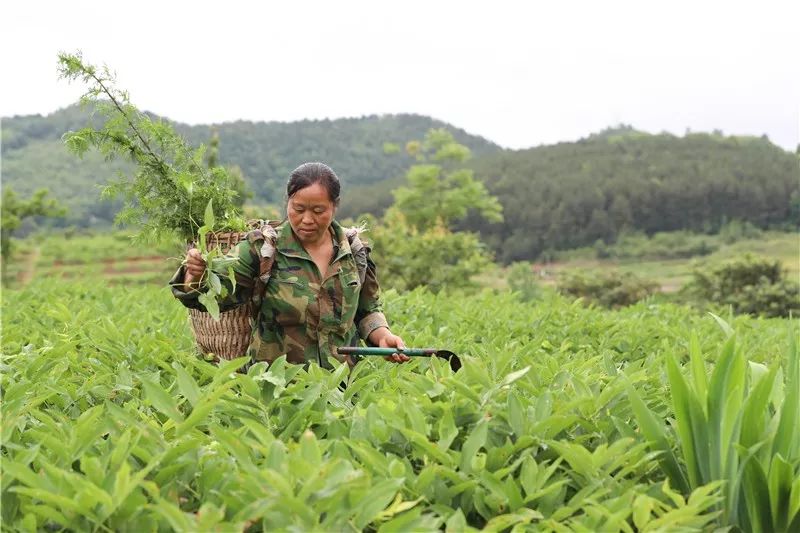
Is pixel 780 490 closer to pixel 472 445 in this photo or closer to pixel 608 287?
pixel 472 445

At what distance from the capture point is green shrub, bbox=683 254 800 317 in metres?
17.6

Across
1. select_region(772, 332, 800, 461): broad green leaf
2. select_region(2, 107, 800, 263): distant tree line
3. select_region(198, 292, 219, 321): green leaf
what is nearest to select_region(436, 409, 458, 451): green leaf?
select_region(772, 332, 800, 461): broad green leaf

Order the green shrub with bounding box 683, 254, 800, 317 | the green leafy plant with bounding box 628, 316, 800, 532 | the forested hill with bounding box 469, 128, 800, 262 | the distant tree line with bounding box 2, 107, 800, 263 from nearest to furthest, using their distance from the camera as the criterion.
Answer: the green leafy plant with bounding box 628, 316, 800, 532
the green shrub with bounding box 683, 254, 800, 317
the forested hill with bounding box 469, 128, 800, 262
the distant tree line with bounding box 2, 107, 800, 263

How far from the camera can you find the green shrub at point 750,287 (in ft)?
57.8

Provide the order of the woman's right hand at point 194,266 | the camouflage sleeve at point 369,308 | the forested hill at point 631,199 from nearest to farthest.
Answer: the woman's right hand at point 194,266 → the camouflage sleeve at point 369,308 → the forested hill at point 631,199

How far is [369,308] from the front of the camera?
3064 millimetres

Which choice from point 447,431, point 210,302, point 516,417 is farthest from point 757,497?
point 210,302

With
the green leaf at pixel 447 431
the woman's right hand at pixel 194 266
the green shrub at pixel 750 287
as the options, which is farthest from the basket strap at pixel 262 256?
the green shrub at pixel 750 287

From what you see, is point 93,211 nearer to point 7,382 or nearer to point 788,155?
point 788,155

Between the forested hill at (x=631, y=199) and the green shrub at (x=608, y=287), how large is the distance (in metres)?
31.2

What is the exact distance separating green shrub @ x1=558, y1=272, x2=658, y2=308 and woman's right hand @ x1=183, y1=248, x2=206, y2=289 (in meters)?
21.3

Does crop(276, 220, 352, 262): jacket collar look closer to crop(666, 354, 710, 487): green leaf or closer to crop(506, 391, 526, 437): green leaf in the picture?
crop(506, 391, 526, 437): green leaf

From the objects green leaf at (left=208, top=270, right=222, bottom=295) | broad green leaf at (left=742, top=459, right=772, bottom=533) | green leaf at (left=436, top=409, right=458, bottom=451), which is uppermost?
green leaf at (left=208, top=270, right=222, bottom=295)

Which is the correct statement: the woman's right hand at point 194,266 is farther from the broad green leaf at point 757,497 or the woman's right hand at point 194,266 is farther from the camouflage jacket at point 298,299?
the broad green leaf at point 757,497
